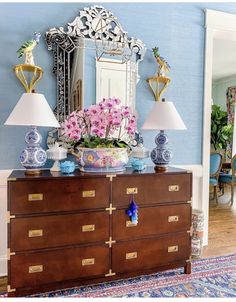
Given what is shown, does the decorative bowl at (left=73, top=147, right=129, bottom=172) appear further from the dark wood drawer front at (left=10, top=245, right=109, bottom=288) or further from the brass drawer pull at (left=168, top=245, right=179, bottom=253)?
the brass drawer pull at (left=168, top=245, right=179, bottom=253)

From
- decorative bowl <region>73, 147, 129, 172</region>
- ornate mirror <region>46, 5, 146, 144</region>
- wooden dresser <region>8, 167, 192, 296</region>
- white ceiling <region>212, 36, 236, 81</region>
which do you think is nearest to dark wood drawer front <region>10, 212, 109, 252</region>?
wooden dresser <region>8, 167, 192, 296</region>

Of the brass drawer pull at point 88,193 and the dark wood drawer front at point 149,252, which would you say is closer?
the brass drawer pull at point 88,193

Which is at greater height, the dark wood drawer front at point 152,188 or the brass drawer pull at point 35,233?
the dark wood drawer front at point 152,188

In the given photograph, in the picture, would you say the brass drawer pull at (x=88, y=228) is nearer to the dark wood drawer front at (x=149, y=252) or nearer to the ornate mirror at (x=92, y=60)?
the dark wood drawer front at (x=149, y=252)

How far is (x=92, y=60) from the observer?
99.5 inches

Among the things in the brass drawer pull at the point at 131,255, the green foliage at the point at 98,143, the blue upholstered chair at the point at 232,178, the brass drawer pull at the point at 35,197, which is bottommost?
the brass drawer pull at the point at 131,255

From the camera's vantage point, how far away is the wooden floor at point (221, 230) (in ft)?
9.62

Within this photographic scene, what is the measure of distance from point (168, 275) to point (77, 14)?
241cm

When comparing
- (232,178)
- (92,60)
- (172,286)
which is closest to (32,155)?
(92,60)

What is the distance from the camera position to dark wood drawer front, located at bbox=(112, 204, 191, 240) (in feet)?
7.13

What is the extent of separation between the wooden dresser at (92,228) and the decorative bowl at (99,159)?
118 millimetres

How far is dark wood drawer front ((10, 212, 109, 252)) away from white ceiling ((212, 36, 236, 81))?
309 cm

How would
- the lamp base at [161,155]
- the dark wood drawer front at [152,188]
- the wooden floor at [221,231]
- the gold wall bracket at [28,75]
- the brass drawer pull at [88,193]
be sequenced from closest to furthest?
the brass drawer pull at [88,193]
the dark wood drawer front at [152,188]
the gold wall bracket at [28,75]
the lamp base at [161,155]
the wooden floor at [221,231]

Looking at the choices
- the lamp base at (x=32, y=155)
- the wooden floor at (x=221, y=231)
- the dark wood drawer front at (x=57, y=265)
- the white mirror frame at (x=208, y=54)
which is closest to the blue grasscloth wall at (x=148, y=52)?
the white mirror frame at (x=208, y=54)
